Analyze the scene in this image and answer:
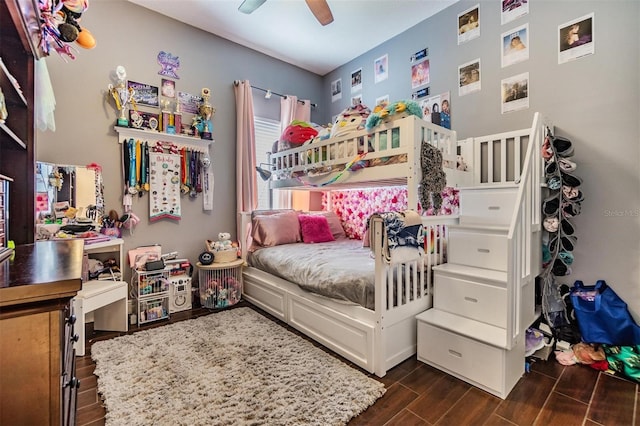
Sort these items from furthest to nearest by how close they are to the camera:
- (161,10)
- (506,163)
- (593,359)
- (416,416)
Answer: (161,10) → (506,163) → (593,359) → (416,416)

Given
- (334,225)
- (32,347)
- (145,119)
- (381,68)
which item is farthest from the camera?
(334,225)

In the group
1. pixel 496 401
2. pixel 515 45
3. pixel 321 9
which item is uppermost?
pixel 321 9

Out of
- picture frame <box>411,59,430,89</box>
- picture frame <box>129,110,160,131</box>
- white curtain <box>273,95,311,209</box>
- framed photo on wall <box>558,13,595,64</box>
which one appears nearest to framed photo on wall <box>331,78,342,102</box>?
white curtain <box>273,95,311,209</box>

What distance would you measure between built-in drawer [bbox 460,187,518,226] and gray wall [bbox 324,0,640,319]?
0.54m

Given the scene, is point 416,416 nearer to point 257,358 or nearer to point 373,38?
point 257,358

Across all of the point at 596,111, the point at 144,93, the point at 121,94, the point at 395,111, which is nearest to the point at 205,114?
the point at 144,93

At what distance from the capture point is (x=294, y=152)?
3012 mm

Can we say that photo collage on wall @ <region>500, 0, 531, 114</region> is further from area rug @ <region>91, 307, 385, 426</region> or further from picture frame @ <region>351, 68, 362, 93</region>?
area rug @ <region>91, 307, 385, 426</region>

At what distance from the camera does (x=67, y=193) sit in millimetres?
2389

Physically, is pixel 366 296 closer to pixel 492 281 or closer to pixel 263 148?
pixel 492 281

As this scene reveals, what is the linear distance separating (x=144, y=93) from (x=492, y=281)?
11.1 ft

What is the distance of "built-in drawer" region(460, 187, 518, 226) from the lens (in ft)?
7.19

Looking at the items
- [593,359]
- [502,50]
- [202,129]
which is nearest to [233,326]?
[202,129]

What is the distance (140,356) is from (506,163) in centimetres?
318
